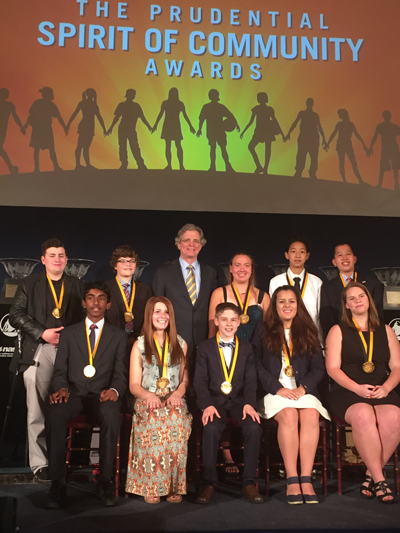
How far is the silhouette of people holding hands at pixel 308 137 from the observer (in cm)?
489

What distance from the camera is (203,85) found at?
192 inches

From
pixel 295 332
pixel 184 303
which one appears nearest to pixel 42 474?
pixel 184 303

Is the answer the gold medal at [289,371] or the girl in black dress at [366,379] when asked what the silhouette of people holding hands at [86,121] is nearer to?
the gold medal at [289,371]

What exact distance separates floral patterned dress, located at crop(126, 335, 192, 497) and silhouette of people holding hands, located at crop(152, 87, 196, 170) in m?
2.35

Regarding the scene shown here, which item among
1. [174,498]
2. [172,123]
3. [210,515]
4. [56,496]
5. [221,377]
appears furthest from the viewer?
[172,123]

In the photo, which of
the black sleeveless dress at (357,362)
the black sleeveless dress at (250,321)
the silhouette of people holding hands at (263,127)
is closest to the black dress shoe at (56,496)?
the black sleeveless dress at (250,321)

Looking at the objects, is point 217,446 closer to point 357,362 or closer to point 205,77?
point 357,362

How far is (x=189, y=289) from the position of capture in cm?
425

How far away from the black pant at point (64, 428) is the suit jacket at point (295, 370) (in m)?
1.05

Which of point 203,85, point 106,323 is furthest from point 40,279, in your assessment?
point 203,85

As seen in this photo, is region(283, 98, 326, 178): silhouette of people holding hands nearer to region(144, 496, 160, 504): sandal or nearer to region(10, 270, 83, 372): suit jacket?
region(10, 270, 83, 372): suit jacket

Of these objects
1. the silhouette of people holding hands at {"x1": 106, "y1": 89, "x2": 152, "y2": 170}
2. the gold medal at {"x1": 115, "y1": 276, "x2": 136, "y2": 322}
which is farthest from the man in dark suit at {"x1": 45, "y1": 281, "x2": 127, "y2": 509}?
the silhouette of people holding hands at {"x1": 106, "y1": 89, "x2": 152, "y2": 170}

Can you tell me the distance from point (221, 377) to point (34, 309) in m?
1.53

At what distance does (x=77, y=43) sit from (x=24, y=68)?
→ 1.73 feet
